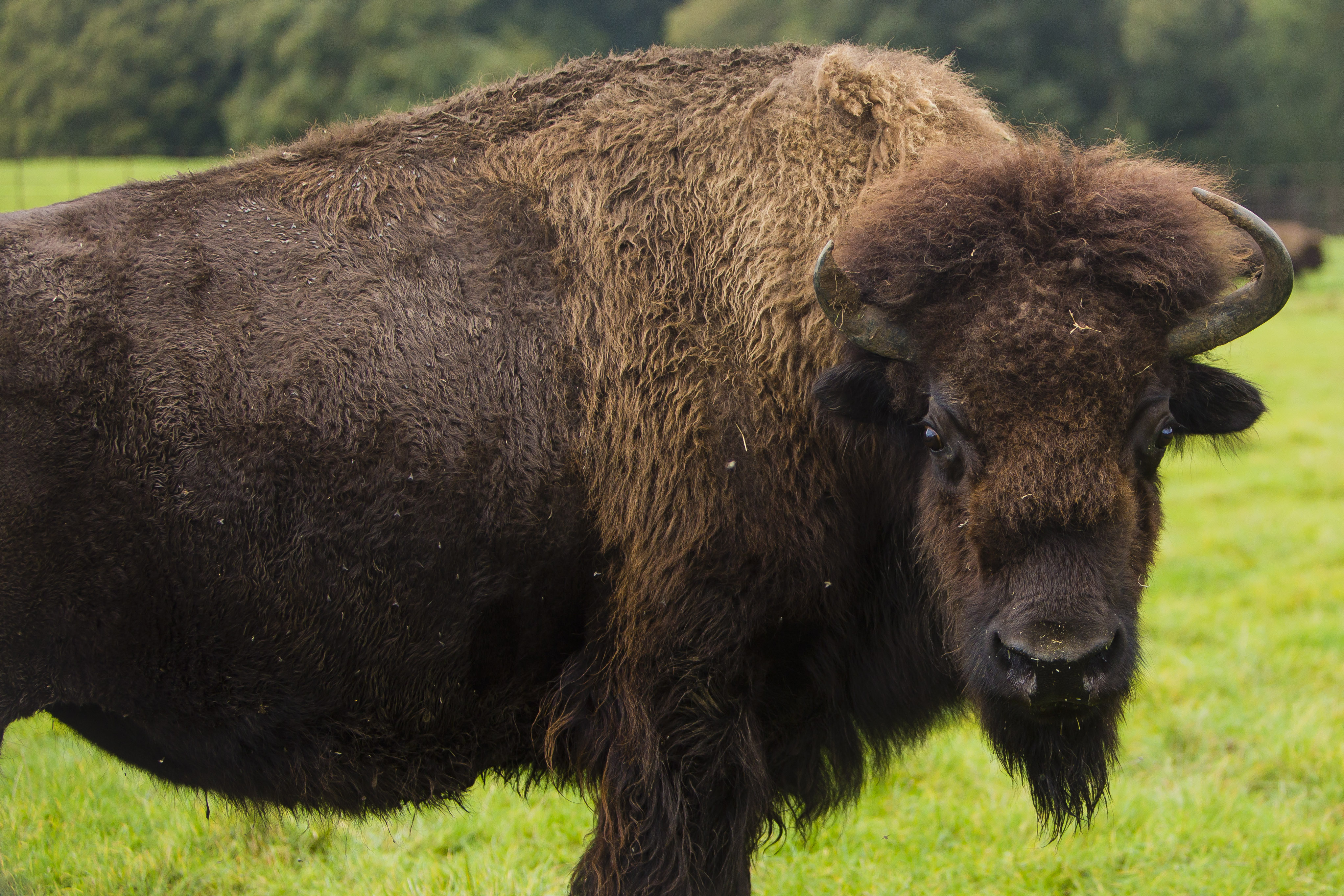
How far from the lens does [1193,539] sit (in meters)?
8.59

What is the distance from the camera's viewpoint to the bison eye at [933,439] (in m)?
2.85

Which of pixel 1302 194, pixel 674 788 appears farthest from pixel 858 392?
pixel 1302 194

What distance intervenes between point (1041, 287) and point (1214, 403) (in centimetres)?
72

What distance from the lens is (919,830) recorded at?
4.46m

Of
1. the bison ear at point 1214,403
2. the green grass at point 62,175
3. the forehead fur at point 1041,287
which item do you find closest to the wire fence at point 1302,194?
the green grass at point 62,175

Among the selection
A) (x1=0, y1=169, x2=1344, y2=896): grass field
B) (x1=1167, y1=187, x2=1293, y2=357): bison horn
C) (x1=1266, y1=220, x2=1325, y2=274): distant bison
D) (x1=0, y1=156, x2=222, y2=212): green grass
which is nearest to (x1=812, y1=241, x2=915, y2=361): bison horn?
(x1=1167, y1=187, x2=1293, y2=357): bison horn

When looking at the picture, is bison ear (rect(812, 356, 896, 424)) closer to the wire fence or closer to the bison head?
the bison head

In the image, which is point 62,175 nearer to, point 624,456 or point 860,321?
point 624,456

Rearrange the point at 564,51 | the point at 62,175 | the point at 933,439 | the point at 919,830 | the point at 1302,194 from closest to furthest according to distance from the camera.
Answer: the point at 933,439, the point at 919,830, the point at 62,175, the point at 564,51, the point at 1302,194

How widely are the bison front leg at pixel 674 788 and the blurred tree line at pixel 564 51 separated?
41384 millimetres

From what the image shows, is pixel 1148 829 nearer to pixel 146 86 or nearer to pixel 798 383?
pixel 798 383

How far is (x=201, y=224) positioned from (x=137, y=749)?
59.7 inches

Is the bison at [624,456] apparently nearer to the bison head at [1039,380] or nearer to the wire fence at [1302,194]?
the bison head at [1039,380]

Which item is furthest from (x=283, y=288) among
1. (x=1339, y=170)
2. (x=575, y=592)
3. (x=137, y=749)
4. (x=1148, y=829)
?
(x=1339, y=170)
